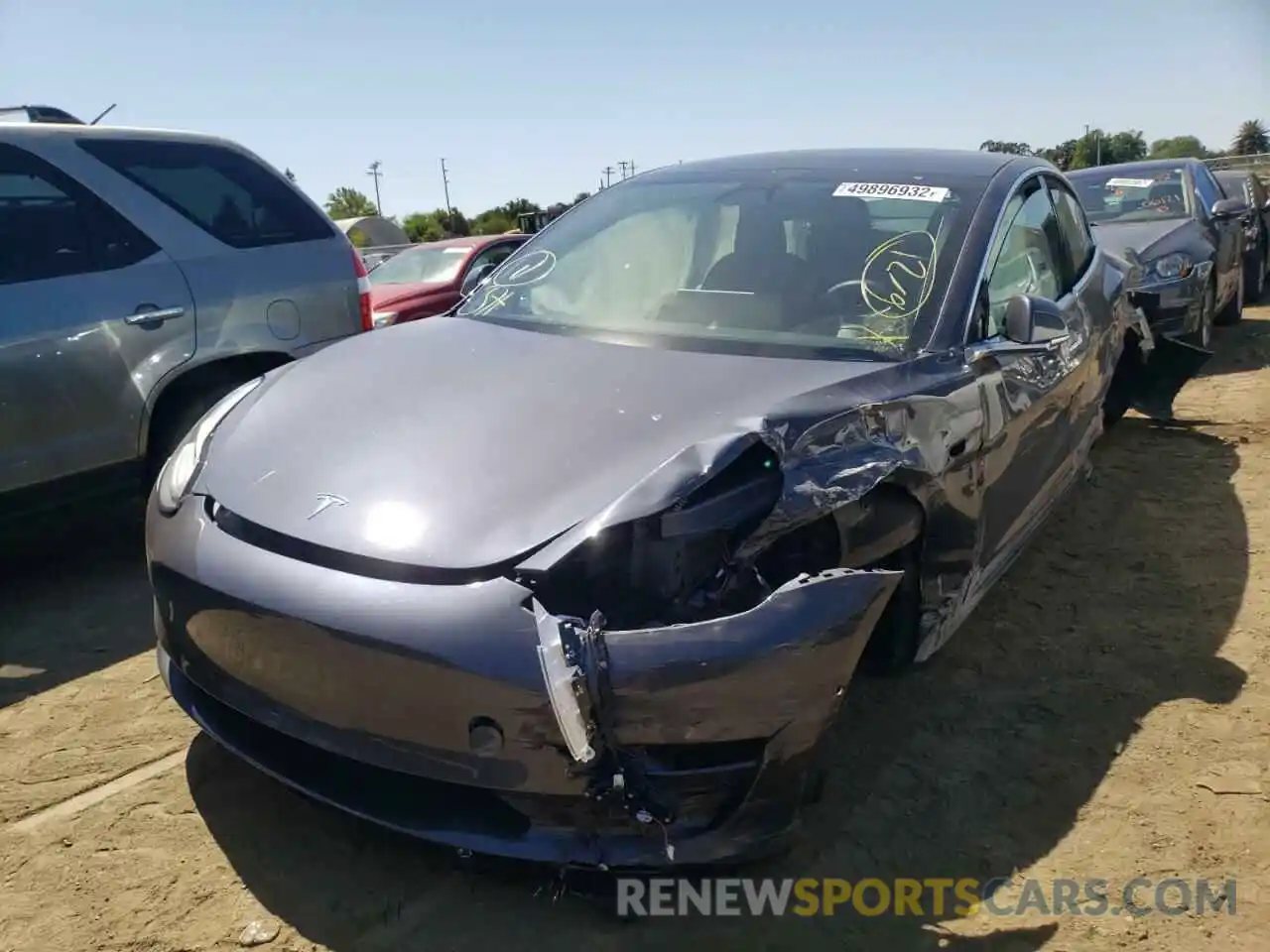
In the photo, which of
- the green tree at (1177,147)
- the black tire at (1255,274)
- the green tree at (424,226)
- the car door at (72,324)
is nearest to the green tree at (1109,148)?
the green tree at (1177,147)

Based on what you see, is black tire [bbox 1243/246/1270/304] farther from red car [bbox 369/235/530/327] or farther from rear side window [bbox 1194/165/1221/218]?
red car [bbox 369/235/530/327]

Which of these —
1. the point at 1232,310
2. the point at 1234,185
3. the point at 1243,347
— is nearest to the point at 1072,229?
the point at 1243,347

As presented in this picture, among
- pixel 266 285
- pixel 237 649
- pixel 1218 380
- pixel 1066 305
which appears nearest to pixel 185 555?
pixel 237 649

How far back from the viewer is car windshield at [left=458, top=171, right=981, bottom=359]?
9.60 feet

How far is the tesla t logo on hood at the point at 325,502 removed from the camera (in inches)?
86.9

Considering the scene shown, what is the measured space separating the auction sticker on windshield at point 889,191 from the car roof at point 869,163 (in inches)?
2.1

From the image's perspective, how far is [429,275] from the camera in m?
9.99

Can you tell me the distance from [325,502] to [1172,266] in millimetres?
7011

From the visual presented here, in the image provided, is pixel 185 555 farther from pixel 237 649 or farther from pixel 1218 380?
pixel 1218 380

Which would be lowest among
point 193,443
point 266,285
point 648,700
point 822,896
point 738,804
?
point 822,896

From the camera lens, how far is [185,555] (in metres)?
2.31

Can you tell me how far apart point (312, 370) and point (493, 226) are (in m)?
51.1

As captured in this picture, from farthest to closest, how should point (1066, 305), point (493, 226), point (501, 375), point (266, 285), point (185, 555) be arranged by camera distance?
point (493, 226) → point (266, 285) → point (1066, 305) → point (501, 375) → point (185, 555)

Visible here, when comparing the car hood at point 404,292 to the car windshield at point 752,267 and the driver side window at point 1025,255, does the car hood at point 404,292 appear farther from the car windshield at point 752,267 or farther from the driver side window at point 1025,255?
the driver side window at point 1025,255
